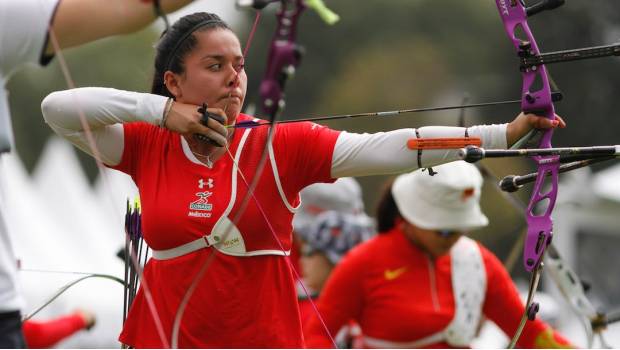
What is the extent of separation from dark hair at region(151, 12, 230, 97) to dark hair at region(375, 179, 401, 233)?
2160 mm

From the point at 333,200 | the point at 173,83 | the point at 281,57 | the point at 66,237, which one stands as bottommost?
the point at 66,237

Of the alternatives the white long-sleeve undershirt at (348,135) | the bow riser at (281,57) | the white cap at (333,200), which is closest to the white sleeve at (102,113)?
the white long-sleeve undershirt at (348,135)

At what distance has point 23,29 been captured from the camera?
9.00 feet

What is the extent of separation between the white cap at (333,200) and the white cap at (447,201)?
185 cm

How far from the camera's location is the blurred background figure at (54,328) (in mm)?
5504

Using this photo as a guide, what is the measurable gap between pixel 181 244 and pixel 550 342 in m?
2.09

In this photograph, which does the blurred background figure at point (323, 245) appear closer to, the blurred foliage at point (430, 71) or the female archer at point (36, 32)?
the female archer at point (36, 32)

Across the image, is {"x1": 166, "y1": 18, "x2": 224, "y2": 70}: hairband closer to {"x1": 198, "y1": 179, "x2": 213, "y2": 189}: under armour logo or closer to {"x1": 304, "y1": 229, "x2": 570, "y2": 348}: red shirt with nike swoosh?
{"x1": 198, "y1": 179, "x2": 213, "y2": 189}: under armour logo

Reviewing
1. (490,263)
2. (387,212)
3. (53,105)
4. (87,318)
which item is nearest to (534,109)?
(53,105)

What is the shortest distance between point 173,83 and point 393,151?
668 millimetres

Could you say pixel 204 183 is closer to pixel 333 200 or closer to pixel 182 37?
pixel 182 37

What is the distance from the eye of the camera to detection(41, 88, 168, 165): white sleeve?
11.0 feet

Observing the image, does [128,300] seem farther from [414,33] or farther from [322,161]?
[414,33]

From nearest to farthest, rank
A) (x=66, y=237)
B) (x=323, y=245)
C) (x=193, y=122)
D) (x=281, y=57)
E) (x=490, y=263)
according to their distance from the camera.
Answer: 1. (x=281, y=57)
2. (x=193, y=122)
3. (x=490, y=263)
4. (x=323, y=245)
5. (x=66, y=237)
